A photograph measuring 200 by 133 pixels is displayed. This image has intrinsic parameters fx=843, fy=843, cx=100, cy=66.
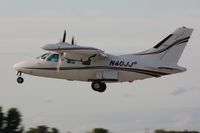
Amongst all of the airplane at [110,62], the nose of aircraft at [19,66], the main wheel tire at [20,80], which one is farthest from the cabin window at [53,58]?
the main wheel tire at [20,80]

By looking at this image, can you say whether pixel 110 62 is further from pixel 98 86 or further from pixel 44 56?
pixel 44 56

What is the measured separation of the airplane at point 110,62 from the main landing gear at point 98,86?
0.08m

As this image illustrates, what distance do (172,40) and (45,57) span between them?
10320mm

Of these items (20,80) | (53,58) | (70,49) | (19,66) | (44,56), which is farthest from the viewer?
(20,80)

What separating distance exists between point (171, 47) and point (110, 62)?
4928mm

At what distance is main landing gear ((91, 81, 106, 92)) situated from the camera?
223 ft

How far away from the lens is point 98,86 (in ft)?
224

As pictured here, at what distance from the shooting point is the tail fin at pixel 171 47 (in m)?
65.5

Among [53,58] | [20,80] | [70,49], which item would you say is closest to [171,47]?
[70,49]

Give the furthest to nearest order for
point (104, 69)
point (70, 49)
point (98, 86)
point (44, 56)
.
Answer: point (98, 86), point (44, 56), point (104, 69), point (70, 49)

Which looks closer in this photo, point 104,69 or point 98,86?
point 104,69

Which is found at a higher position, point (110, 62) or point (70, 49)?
point (70, 49)

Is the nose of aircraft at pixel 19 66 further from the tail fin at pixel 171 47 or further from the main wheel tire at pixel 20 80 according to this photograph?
the tail fin at pixel 171 47

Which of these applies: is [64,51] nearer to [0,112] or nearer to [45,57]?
[45,57]
